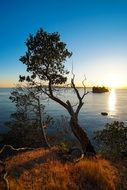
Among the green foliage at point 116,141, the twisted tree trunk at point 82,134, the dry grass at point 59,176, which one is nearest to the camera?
the dry grass at point 59,176

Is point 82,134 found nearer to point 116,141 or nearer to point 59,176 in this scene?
point 116,141

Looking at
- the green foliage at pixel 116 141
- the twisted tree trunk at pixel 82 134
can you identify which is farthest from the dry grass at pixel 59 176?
the green foliage at pixel 116 141

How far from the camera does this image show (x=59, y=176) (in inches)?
492

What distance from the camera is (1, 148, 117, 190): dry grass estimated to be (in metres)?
11.6

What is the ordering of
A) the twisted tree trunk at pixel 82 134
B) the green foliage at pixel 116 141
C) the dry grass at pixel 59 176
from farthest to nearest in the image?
the green foliage at pixel 116 141 < the twisted tree trunk at pixel 82 134 < the dry grass at pixel 59 176

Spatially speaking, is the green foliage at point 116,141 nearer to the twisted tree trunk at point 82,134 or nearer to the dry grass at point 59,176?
the twisted tree trunk at point 82,134

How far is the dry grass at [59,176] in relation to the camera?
1160 cm

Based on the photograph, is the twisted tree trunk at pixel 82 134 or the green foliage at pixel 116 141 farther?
the green foliage at pixel 116 141

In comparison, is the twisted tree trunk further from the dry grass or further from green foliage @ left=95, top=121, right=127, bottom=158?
the dry grass

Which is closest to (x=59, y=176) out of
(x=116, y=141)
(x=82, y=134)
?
(x=82, y=134)

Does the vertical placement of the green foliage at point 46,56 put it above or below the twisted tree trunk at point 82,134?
above

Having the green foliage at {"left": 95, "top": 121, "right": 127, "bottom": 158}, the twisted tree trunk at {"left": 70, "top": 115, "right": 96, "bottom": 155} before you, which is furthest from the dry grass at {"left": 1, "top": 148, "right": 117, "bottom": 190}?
the green foliage at {"left": 95, "top": 121, "right": 127, "bottom": 158}

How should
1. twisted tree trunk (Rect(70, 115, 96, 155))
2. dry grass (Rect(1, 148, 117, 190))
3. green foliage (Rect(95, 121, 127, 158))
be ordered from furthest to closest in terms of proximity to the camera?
green foliage (Rect(95, 121, 127, 158)) < twisted tree trunk (Rect(70, 115, 96, 155)) < dry grass (Rect(1, 148, 117, 190))

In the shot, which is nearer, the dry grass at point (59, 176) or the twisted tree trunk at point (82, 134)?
the dry grass at point (59, 176)
